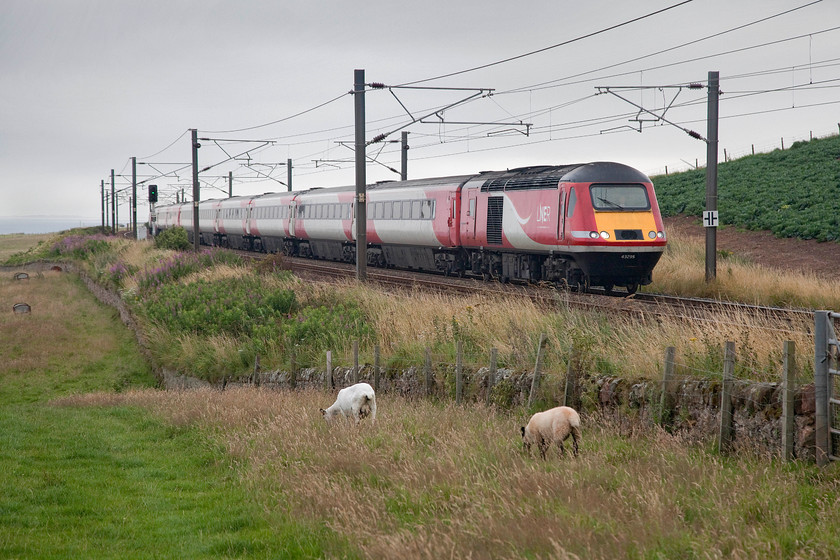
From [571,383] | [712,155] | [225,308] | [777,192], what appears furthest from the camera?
[777,192]

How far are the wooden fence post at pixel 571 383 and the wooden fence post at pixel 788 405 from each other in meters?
3.05

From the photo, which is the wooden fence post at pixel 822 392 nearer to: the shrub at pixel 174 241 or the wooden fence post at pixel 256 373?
the wooden fence post at pixel 256 373

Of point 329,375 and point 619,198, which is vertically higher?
point 619,198

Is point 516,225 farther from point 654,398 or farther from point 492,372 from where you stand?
point 654,398

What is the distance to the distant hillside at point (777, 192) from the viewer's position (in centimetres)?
4675

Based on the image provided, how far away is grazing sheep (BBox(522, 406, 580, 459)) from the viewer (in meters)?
7.66

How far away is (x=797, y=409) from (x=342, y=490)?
380 centimetres

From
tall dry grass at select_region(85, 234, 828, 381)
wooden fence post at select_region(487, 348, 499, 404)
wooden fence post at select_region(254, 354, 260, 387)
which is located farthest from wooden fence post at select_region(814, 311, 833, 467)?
wooden fence post at select_region(254, 354, 260, 387)

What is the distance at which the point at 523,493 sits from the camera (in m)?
6.43

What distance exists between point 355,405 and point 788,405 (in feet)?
16.3

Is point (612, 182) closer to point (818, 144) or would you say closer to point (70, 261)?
point (70, 261)

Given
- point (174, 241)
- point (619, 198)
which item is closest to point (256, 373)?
point (619, 198)

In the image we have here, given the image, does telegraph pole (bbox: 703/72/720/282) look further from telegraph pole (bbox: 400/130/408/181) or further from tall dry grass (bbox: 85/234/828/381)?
telegraph pole (bbox: 400/130/408/181)

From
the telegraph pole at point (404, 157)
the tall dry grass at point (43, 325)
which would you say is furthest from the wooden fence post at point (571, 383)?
the telegraph pole at point (404, 157)
